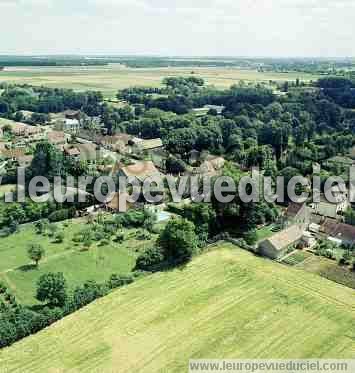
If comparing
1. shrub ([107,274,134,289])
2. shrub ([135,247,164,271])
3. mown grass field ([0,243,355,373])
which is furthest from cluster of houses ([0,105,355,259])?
shrub ([107,274,134,289])

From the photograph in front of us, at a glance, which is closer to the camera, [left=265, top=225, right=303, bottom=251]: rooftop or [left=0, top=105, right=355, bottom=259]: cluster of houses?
[left=265, top=225, right=303, bottom=251]: rooftop

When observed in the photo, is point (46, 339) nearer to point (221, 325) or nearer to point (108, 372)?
point (108, 372)

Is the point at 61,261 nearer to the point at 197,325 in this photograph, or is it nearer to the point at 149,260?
the point at 149,260

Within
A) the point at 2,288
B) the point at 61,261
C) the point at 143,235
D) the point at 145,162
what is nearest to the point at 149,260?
the point at 143,235

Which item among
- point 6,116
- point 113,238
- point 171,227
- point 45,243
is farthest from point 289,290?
point 6,116

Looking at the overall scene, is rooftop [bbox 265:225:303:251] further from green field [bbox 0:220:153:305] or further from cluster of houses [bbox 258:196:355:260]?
green field [bbox 0:220:153:305]

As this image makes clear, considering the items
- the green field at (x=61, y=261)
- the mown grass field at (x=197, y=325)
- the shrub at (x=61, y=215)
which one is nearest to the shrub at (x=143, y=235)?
the green field at (x=61, y=261)

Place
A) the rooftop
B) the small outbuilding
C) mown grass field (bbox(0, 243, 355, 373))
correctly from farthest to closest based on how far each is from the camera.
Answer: the rooftop, the small outbuilding, mown grass field (bbox(0, 243, 355, 373))
